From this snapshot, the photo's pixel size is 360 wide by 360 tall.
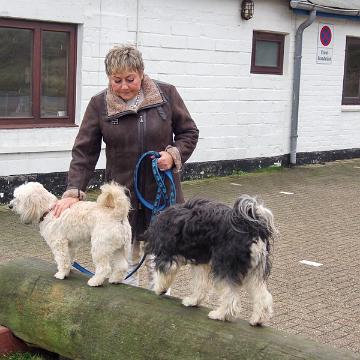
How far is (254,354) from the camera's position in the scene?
351cm

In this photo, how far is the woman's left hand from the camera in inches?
175

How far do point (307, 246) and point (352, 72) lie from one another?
9106 millimetres

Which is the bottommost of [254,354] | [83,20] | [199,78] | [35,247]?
[35,247]

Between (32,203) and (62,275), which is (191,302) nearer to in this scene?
(62,275)

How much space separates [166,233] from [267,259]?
1.88 feet

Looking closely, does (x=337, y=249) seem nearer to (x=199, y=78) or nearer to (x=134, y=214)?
(x=134, y=214)

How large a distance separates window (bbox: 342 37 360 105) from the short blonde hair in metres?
12.7

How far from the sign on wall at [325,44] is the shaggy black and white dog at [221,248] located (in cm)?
1208

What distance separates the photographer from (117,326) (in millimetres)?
4043

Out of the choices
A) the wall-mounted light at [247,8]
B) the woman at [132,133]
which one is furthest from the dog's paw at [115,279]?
the wall-mounted light at [247,8]

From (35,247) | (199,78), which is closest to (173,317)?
(35,247)

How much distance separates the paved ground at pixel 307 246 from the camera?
19.2 ft

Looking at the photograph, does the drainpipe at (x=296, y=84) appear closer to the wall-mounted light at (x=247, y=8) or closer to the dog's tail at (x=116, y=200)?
the wall-mounted light at (x=247, y=8)

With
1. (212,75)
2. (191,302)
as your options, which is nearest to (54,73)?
(212,75)
